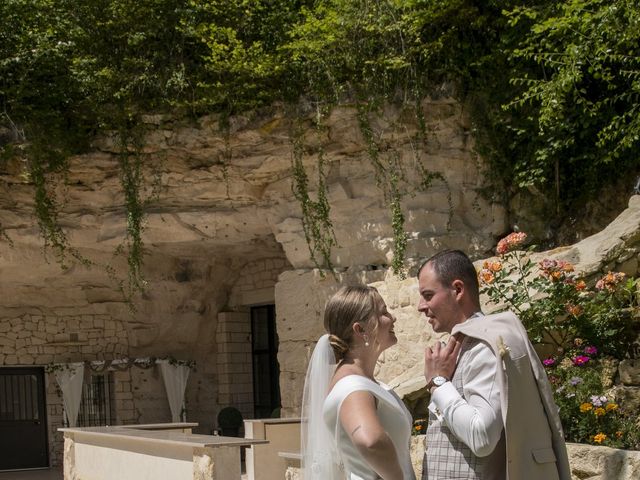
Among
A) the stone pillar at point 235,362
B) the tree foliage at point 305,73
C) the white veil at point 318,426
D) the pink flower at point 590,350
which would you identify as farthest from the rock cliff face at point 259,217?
the white veil at point 318,426

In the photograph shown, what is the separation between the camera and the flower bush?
601 centimetres

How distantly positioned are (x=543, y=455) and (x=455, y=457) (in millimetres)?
250

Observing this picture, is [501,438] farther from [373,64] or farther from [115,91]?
[115,91]

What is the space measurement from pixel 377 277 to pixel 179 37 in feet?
12.4

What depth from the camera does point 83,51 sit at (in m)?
10.9

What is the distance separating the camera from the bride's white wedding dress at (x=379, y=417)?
8.70 ft

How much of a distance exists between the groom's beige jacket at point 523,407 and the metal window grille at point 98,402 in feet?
42.5

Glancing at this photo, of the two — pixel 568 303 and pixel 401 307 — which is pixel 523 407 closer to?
pixel 568 303

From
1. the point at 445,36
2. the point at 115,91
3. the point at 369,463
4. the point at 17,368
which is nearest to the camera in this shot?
the point at 369,463

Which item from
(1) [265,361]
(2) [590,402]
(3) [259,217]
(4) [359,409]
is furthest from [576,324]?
(1) [265,361]

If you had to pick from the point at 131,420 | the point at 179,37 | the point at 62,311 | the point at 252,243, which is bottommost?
the point at 131,420

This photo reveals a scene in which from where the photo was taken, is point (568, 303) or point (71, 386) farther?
point (71, 386)

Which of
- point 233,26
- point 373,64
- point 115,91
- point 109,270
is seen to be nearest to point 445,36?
point 373,64

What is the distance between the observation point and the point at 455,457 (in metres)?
2.65
